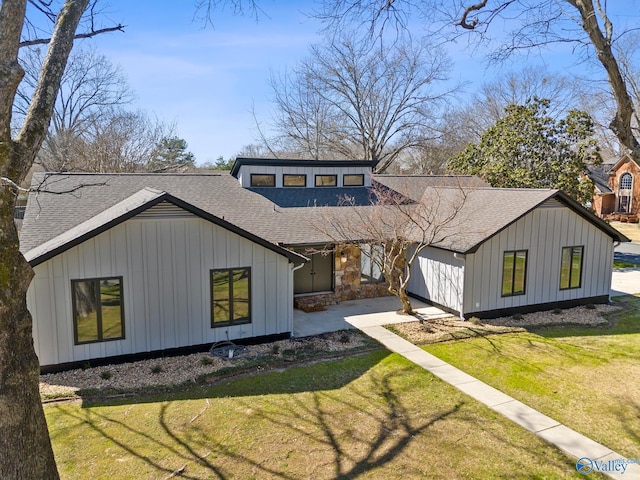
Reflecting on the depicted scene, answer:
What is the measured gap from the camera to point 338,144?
110 ft

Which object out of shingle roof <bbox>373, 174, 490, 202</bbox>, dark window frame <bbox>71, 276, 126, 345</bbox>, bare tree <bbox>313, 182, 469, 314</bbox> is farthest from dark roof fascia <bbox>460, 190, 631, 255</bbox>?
dark window frame <bbox>71, 276, 126, 345</bbox>

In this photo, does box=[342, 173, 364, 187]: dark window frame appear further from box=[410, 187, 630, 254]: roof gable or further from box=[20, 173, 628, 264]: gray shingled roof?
box=[410, 187, 630, 254]: roof gable

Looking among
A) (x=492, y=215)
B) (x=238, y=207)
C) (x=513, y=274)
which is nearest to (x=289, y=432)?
(x=238, y=207)

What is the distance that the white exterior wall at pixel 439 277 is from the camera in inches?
533

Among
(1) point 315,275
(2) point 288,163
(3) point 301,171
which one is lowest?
(1) point 315,275

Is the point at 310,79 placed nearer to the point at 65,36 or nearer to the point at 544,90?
the point at 544,90

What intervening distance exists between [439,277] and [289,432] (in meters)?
8.73

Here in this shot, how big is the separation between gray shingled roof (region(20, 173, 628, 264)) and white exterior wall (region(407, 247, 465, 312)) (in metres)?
0.58

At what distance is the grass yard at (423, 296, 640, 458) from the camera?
303 inches

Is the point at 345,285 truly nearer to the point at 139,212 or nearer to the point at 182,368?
the point at 182,368

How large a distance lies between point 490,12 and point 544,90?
3520 centimetres

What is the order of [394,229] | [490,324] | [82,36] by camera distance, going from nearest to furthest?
[82,36] → [490,324] → [394,229]

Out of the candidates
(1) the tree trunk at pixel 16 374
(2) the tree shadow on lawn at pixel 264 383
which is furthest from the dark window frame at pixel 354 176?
(1) the tree trunk at pixel 16 374

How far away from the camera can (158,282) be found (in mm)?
10266
